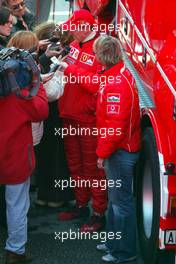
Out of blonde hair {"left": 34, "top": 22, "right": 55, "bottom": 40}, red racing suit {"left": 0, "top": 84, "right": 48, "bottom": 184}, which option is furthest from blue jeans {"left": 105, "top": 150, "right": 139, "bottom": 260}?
blonde hair {"left": 34, "top": 22, "right": 55, "bottom": 40}

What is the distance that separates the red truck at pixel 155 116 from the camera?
12.8 feet

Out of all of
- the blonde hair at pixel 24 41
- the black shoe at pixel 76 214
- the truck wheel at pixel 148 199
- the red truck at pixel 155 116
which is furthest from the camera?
the black shoe at pixel 76 214

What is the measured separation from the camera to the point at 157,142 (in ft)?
13.3

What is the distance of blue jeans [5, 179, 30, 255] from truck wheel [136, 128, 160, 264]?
0.87 meters

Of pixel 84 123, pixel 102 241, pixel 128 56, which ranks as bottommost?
pixel 102 241

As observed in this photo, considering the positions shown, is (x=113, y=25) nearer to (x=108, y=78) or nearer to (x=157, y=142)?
(x=108, y=78)

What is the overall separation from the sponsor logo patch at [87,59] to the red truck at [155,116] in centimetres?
39

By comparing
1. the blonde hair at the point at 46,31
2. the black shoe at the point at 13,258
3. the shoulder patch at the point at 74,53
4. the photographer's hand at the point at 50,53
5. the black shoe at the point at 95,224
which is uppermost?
the blonde hair at the point at 46,31

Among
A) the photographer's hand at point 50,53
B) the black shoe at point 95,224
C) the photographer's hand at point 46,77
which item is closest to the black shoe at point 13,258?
the black shoe at point 95,224

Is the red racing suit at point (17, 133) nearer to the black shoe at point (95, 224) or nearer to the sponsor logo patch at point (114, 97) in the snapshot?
the sponsor logo patch at point (114, 97)

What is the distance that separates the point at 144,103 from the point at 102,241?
1178 millimetres

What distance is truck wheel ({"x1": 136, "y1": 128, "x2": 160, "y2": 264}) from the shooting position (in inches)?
163

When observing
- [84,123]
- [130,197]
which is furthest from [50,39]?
[130,197]

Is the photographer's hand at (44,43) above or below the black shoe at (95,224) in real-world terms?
above
